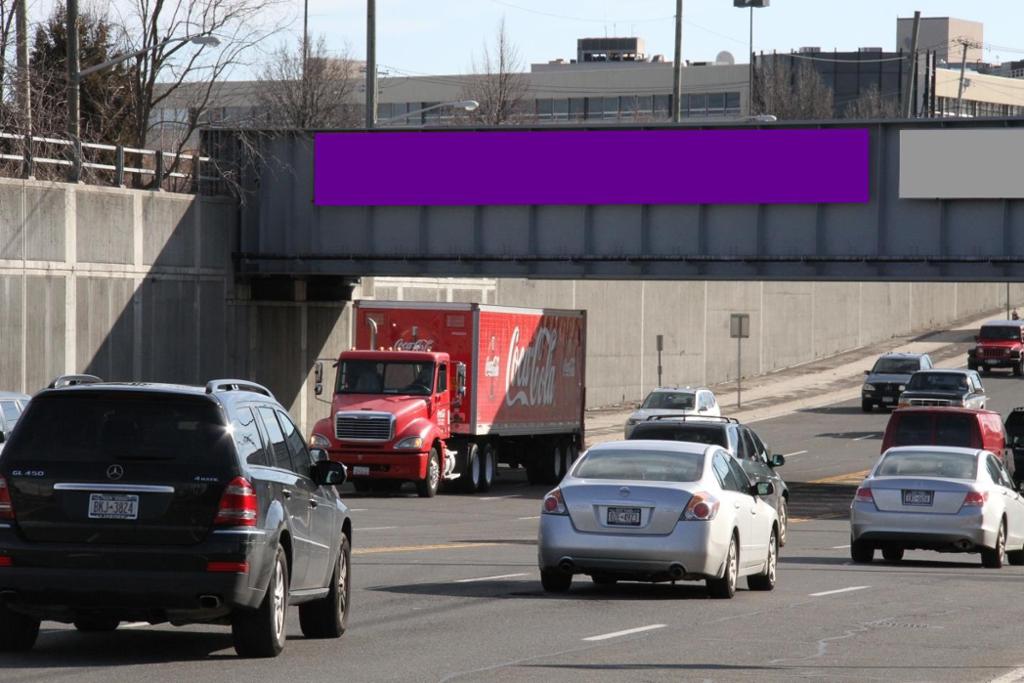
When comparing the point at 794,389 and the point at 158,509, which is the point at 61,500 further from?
the point at 794,389

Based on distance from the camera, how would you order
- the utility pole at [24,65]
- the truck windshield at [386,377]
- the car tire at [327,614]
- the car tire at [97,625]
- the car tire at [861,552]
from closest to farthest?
the car tire at [97,625], the car tire at [327,614], the car tire at [861,552], the truck windshield at [386,377], the utility pole at [24,65]

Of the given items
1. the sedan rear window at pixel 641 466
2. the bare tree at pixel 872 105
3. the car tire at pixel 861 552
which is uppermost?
the bare tree at pixel 872 105

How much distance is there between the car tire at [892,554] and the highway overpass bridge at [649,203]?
1853 cm

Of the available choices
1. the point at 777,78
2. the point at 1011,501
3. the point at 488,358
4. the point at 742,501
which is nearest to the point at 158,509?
the point at 742,501

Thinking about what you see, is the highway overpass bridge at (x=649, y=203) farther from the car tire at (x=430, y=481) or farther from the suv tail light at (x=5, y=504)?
the suv tail light at (x=5, y=504)

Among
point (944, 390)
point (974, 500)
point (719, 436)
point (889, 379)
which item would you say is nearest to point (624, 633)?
point (974, 500)

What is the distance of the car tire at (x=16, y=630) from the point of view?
469 inches

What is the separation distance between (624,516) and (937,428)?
15.2m

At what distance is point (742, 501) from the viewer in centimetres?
1770

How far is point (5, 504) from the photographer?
37.7 ft

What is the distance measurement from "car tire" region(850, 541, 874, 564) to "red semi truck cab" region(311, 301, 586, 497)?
1287 cm

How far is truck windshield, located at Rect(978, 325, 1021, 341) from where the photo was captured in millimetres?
77062

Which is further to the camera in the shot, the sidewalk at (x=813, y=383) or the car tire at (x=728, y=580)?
the sidewalk at (x=813, y=383)

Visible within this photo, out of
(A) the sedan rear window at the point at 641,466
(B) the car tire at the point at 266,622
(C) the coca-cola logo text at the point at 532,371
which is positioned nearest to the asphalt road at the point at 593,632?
(B) the car tire at the point at 266,622
